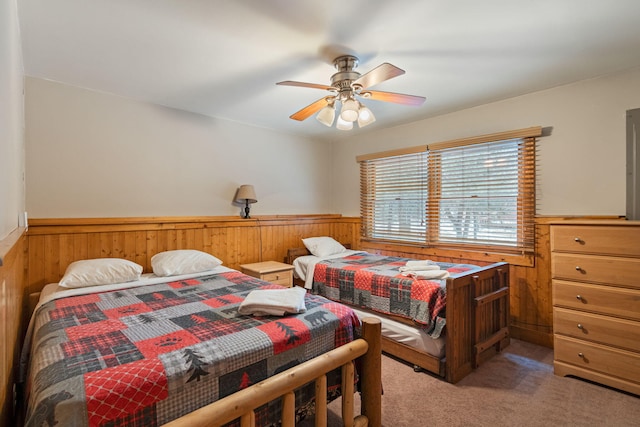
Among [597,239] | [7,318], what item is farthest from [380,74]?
[7,318]

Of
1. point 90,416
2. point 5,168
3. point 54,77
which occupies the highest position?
point 54,77

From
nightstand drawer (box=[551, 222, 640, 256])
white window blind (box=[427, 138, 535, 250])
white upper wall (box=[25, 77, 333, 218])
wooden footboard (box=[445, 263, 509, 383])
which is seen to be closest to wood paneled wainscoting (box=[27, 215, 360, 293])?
white upper wall (box=[25, 77, 333, 218])

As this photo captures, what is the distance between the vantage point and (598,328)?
6.97ft

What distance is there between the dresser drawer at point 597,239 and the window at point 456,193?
2.03 ft

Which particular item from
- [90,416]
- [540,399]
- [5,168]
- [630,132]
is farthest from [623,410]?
[5,168]

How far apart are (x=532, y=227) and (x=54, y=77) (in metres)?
4.35

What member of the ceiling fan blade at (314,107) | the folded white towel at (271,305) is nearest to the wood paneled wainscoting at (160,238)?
the ceiling fan blade at (314,107)

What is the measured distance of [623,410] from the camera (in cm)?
188

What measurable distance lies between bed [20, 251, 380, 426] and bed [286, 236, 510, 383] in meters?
0.84

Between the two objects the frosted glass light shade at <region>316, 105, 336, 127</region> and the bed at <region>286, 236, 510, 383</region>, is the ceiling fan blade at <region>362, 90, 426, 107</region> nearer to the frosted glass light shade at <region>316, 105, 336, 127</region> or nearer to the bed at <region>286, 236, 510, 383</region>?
the frosted glass light shade at <region>316, 105, 336, 127</region>

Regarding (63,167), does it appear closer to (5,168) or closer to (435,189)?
(5,168)

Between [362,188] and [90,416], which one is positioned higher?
[362,188]

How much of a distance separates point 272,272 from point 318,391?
6.39 ft

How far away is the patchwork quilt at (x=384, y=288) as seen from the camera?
2.28 metres
